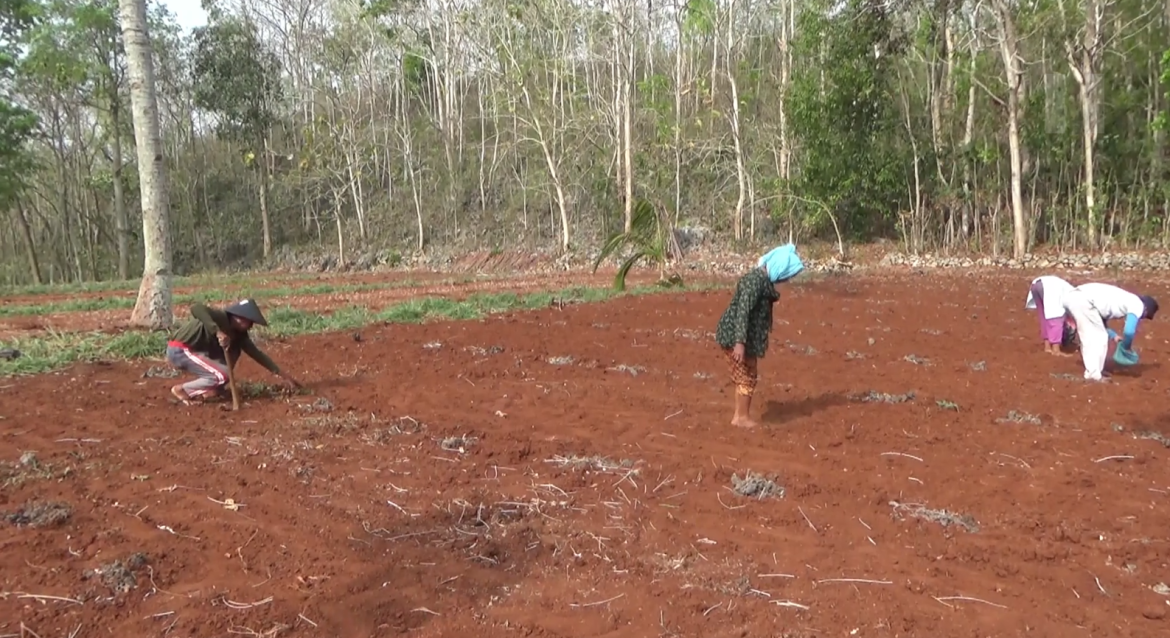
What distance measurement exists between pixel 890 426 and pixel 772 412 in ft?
2.98

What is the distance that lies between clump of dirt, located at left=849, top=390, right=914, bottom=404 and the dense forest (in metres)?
12.0

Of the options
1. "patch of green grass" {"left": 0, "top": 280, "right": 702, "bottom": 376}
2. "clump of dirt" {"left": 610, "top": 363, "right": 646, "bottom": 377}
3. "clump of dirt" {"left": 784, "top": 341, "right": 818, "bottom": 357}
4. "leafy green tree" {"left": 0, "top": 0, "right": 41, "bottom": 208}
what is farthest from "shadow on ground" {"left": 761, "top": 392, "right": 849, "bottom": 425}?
"leafy green tree" {"left": 0, "top": 0, "right": 41, "bottom": 208}

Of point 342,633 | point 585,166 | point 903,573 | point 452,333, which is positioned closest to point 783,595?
point 903,573

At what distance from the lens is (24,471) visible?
16.1ft

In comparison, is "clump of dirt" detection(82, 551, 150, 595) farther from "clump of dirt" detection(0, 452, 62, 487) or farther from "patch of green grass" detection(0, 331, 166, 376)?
"patch of green grass" detection(0, 331, 166, 376)

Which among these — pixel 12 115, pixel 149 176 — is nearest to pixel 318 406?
pixel 149 176

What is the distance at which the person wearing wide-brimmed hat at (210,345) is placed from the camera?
657 cm

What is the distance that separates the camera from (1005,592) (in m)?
3.71

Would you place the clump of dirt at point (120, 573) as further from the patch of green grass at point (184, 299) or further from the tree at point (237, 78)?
the tree at point (237, 78)

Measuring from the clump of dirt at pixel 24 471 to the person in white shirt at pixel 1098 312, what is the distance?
321 inches

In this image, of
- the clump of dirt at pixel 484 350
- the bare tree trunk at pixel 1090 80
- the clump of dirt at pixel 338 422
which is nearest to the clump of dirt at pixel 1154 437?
the clump of dirt at pixel 338 422

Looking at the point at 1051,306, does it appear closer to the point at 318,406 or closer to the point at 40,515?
the point at 318,406

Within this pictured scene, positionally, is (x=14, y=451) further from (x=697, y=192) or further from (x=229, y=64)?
(x=229, y=64)

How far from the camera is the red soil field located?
3.50 metres
